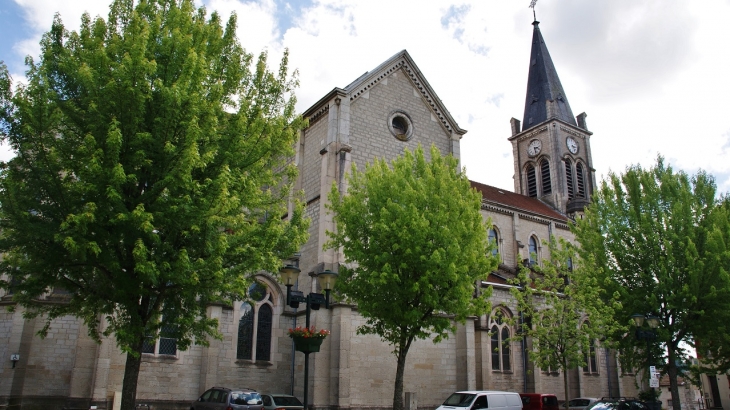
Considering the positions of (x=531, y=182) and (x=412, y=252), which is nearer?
(x=412, y=252)

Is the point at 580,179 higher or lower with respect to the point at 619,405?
higher

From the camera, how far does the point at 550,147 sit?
51500 millimetres

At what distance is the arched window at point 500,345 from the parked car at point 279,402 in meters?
13.0

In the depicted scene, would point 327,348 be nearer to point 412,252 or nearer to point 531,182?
point 412,252

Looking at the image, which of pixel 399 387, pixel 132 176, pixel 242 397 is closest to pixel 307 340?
pixel 242 397

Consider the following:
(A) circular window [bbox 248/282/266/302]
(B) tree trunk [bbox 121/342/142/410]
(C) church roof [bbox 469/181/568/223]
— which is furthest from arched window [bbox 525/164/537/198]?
(B) tree trunk [bbox 121/342/142/410]

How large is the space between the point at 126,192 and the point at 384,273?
8182mm

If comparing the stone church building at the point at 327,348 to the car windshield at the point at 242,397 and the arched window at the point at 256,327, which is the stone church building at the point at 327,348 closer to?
the arched window at the point at 256,327

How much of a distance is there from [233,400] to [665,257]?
A: 18101mm

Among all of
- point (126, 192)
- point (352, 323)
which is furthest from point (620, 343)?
point (126, 192)

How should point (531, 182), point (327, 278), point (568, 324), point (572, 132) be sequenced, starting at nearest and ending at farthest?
point (327, 278) → point (568, 324) → point (531, 182) → point (572, 132)

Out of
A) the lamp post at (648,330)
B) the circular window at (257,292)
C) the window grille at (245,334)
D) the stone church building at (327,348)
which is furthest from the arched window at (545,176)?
the window grille at (245,334)

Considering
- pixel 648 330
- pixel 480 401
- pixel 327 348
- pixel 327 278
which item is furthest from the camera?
pixel 327 348

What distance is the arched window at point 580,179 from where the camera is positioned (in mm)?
50562
